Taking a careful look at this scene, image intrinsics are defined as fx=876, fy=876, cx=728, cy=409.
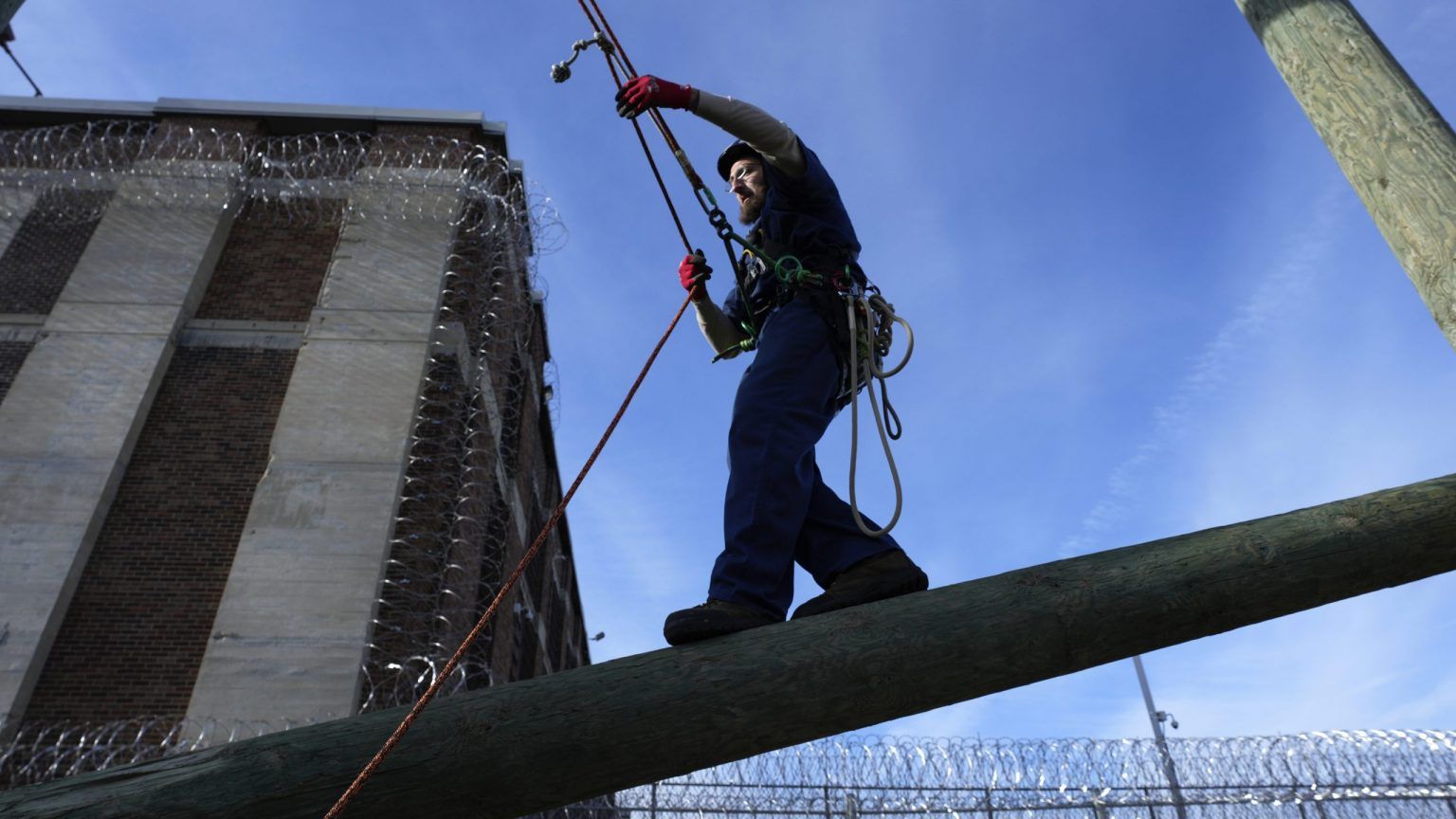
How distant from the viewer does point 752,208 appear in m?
3.52

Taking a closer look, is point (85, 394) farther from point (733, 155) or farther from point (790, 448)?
point (790, 448)

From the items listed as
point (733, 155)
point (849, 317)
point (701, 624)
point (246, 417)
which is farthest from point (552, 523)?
point (246, 417)

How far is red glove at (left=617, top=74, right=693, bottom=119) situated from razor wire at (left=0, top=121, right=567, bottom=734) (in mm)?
8825

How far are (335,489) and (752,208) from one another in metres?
8.48

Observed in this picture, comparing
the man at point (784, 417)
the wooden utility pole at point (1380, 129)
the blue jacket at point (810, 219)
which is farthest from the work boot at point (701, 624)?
the wooden utility pole at point (1380, 129)

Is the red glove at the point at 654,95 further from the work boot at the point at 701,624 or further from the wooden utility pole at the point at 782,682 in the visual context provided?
the wooden utility pole at the point at 782,682

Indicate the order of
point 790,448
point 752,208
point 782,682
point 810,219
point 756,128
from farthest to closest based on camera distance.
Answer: point 752,208 < point 810,219 < point 756,128 < point 790,448 < point 782,682

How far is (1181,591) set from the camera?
1772mm

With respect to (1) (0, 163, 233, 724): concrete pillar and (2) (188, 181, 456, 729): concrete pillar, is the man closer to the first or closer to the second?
(2) (188, 181, 456, 729): concrete pillar

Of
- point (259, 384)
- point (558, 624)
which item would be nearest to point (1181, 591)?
point (259, 384)

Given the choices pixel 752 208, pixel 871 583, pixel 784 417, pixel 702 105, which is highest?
pixel 752 208

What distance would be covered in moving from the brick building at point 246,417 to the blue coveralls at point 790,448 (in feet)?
22.6

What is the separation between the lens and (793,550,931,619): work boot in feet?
7.81

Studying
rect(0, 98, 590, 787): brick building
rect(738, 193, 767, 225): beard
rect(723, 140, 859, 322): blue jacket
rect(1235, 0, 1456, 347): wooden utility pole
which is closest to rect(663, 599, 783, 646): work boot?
rect(723, 140, 859, 322): blue jacket
